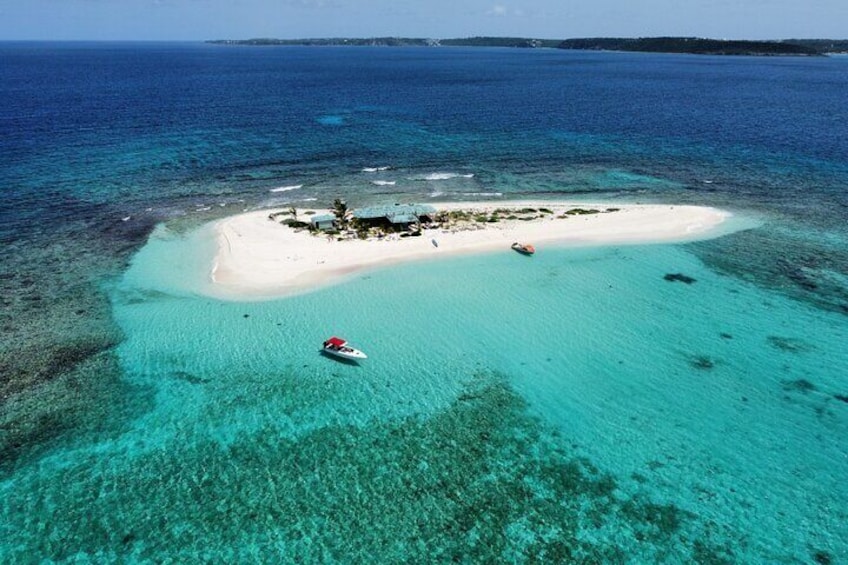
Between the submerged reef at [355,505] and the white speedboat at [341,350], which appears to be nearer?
the submerged reef at [355,505]

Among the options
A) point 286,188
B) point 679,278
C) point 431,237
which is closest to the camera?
point 679,278

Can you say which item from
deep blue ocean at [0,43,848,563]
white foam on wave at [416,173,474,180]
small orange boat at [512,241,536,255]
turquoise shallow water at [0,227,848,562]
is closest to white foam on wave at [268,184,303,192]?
deep blue ocean at [0,43,848,563]

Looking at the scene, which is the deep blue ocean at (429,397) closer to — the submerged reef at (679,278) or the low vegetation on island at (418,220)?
the submerged reef at (679,278)

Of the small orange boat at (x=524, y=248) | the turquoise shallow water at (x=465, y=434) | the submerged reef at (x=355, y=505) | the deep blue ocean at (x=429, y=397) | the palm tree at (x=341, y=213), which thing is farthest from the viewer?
the palm tree at (x=341, y=213)

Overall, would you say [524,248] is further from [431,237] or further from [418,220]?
[418,220]

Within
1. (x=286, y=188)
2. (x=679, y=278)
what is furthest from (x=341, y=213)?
(x=679, y=278)

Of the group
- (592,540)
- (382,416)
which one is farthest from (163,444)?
(592,540)

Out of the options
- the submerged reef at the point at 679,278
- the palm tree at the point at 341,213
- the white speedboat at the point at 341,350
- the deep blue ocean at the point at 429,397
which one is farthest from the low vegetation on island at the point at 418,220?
the white speedboat at the point at 341,350
